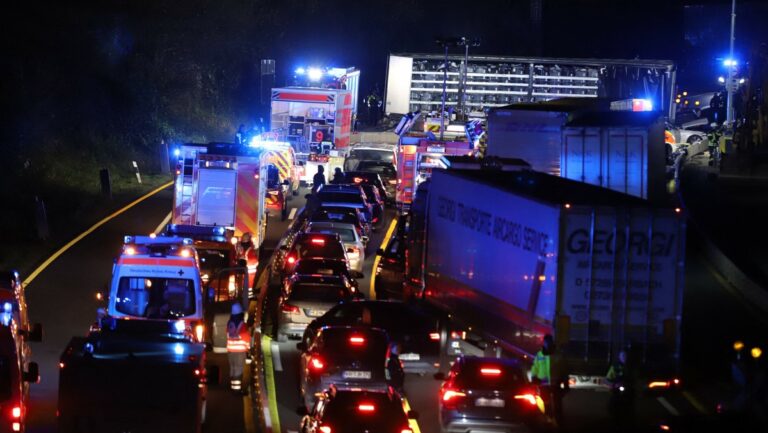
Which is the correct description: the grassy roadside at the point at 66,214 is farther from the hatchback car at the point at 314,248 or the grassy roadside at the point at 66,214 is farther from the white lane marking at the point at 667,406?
the white lane marking at the point at 667,406

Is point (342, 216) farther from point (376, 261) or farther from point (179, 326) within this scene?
point (179, 326)

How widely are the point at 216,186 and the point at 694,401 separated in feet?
45.4

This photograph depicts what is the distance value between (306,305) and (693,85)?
89231mm

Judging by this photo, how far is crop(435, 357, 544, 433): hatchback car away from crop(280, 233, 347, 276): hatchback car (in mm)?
12069

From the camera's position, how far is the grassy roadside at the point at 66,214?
3244cm

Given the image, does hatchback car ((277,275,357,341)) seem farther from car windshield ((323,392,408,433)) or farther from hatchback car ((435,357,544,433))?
car windshield ((323,392,408,433))

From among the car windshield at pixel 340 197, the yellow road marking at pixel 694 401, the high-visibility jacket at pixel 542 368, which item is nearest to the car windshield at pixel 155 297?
the high-visibility jacket at pixel 542 368

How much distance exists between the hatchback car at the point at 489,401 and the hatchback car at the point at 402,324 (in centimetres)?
407

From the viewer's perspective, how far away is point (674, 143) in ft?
232

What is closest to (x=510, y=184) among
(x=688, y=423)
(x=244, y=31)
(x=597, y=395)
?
(x=597, y=395)

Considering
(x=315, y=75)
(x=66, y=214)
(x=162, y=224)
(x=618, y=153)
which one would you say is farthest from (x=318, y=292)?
(x=315, y=75)

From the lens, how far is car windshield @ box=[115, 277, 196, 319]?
2008cm

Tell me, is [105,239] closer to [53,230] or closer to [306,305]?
[53,230]

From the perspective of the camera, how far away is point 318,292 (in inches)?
992
